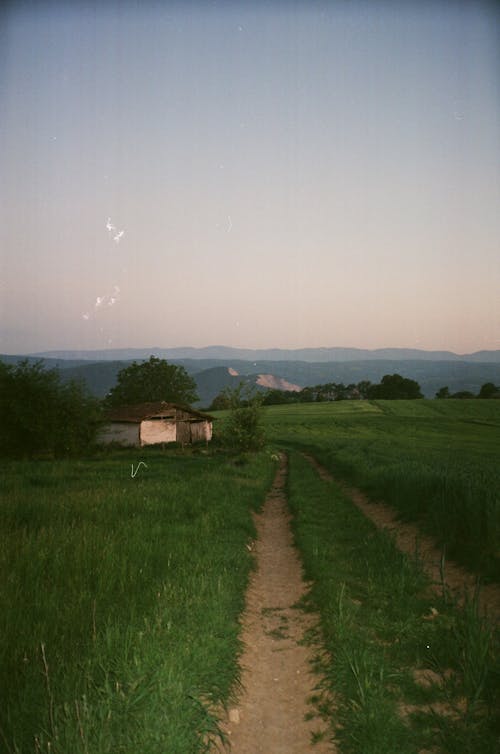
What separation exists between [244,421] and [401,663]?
81.9 feet

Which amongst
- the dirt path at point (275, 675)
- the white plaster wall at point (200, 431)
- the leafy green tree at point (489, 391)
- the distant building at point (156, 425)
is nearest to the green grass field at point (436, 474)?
the dirt path at point (275, 675)

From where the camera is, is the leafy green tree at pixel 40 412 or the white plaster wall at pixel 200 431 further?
the white plaster wall at pixel 200 431

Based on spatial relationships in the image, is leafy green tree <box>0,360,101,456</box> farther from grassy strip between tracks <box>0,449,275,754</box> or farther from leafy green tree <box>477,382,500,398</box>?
leafy green tree <box>477,382,500,398</box>

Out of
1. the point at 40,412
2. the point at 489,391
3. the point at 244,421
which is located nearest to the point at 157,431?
the point at 40,412

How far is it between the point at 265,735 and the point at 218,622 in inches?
66.4

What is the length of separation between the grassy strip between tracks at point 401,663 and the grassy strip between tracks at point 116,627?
1254mm

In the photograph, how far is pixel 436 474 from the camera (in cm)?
1412

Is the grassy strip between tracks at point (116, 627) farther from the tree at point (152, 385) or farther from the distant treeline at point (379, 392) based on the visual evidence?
→ the distant treeline at point (379, 392)

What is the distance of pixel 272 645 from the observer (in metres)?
5.84

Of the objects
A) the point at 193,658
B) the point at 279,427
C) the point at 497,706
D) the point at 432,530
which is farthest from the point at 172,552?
the point at 279,427

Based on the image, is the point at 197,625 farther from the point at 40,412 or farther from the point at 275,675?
the point at 40,412

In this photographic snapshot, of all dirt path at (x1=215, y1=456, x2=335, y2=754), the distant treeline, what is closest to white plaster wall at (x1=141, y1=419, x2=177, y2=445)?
the distant treeline

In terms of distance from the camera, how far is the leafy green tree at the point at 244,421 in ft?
98.1

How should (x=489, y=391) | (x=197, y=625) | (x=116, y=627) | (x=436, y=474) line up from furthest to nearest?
(x=489, y=391), (x=436, y=474), (x=197, y=625), (x=116, y=627)
